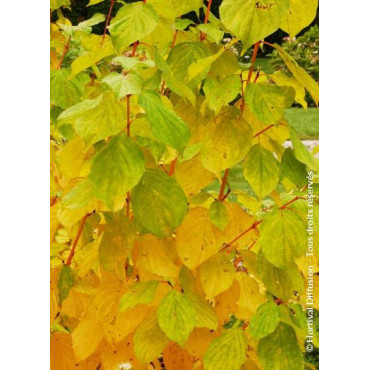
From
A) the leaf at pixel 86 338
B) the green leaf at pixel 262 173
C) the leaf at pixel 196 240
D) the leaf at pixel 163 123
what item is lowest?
the leaf at pixel 86 338

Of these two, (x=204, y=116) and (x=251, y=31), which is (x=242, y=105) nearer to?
(x=204, y=116)

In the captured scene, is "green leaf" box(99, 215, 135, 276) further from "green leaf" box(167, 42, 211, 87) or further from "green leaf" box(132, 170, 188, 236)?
"green leaf" box(167, 42, 211, 87)

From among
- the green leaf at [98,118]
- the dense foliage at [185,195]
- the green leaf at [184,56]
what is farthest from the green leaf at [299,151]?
the green leaf at [98,118]

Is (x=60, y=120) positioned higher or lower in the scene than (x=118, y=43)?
lower

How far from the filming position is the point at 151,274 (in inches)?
49.6

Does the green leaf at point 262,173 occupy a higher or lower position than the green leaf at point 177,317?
higher

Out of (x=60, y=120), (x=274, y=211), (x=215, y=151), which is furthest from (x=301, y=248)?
(x=60, y=120)

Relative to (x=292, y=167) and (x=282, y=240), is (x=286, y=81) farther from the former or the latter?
(x=282, y=240)

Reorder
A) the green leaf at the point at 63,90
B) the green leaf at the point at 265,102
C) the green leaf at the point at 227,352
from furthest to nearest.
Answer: the green leaf at the point at 63,90 < the green leaf at the point at 227,352 < the green leaf at the point at 265,102

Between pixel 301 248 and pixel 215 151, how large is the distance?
229 mm

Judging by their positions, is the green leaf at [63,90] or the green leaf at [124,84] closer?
the green leaf at [124,84]

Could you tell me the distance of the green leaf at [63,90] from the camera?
1458 millimetres

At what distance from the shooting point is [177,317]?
1.12m

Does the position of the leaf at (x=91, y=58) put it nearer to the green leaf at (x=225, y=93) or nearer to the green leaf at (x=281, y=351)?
the green leaf at (x=225, y=93)
